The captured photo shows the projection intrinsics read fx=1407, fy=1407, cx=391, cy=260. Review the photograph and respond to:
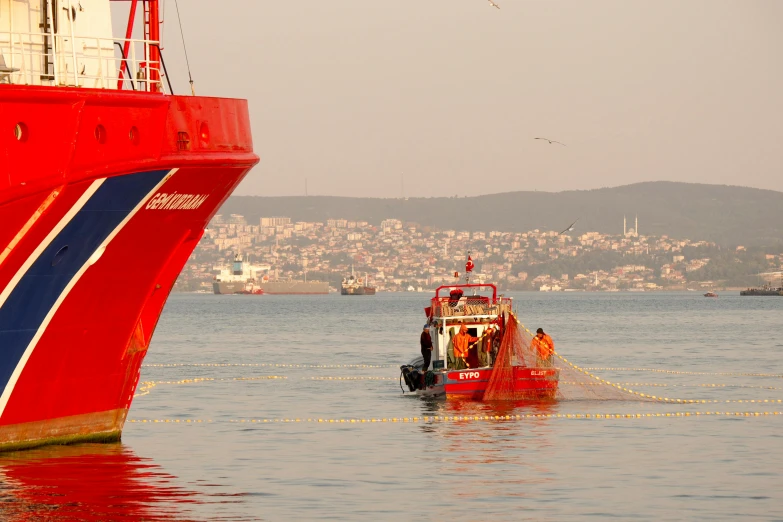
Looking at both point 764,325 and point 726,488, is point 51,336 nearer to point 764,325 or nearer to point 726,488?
point 726,488

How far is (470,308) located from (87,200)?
16.8m

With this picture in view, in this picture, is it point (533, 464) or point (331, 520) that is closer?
point (331, 520)

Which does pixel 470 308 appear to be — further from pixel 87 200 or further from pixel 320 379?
pixel 87 200

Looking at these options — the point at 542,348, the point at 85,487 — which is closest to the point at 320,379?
the point at 542,348

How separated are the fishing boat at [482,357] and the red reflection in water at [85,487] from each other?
12.4 meters

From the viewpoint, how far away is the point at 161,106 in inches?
794

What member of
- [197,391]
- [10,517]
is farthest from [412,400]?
[10,517]

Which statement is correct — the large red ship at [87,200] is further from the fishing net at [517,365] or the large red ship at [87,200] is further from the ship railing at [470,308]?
the ship railing at [470,308]

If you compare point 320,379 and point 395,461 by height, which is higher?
point 395,461

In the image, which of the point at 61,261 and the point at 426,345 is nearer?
the point at 61,261

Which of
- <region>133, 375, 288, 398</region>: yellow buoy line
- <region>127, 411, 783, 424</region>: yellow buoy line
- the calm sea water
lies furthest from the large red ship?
<region>133, 375, 288, 398</region>: yellow buoy line

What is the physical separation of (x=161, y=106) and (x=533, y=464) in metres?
8.77

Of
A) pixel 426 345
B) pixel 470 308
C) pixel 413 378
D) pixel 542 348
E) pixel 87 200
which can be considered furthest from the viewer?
pixel 413 378

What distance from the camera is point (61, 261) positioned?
65.1ft
